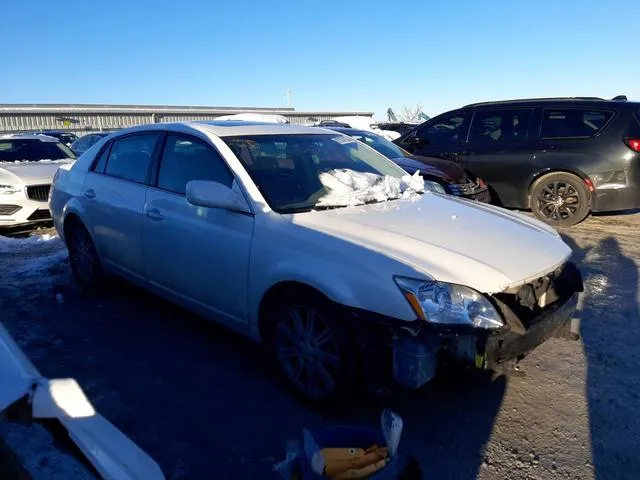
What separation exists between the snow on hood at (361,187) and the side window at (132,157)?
1.45 meters

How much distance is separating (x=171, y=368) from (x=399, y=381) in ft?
5.42

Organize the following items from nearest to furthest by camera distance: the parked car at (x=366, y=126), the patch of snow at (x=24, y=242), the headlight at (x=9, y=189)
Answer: the patch of snow at (x=24, y=242)
the headlight at (x=9, y=189)
the parked car at (x=366, y=126)

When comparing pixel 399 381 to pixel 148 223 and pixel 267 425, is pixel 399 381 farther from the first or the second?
pixel 148 223

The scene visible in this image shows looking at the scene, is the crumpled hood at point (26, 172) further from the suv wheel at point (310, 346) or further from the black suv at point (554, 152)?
the black suv at point (554, 152)

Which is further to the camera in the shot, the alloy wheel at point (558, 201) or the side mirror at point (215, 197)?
the alloy wheel at point (558, 201)

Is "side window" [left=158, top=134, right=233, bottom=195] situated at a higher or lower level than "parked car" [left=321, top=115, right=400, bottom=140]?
higher

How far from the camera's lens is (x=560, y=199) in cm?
718

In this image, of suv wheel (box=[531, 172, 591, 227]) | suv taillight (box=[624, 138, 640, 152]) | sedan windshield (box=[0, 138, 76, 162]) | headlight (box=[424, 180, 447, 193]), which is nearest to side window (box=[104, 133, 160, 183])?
headlight (box=[424, 180, 447, 193])

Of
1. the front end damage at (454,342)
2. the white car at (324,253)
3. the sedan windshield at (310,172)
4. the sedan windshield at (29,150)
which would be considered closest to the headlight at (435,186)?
the white car at (324,253)

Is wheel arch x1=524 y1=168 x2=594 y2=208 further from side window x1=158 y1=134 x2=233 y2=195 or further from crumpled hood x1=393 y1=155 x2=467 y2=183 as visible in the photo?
side window x1=158 y1=134 x2=233 y2=195

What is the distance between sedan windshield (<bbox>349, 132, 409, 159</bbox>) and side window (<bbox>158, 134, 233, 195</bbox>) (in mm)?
4255

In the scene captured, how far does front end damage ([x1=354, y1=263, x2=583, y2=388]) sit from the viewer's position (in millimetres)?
2320

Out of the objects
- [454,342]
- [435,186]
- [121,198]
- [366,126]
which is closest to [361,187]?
[454,342]

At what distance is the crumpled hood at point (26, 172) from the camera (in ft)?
23.6
